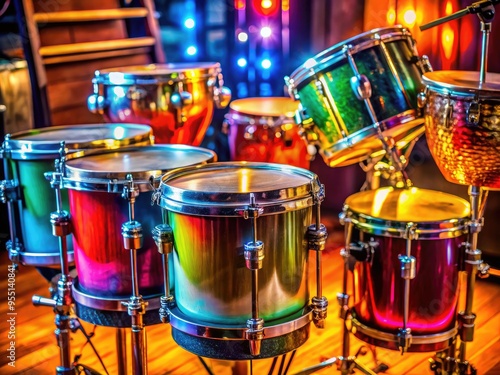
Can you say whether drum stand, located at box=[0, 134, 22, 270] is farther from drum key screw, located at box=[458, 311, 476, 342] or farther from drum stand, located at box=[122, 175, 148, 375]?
drum key screw, located at box=[458, 311, 476, 342]

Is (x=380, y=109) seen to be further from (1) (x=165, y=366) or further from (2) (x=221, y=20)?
(2) (x=221, y=20)

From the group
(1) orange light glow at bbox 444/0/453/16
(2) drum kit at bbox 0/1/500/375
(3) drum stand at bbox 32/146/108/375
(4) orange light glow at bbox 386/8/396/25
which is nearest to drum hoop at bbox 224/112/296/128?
(2) drum kit at bbox 0/1/500/375

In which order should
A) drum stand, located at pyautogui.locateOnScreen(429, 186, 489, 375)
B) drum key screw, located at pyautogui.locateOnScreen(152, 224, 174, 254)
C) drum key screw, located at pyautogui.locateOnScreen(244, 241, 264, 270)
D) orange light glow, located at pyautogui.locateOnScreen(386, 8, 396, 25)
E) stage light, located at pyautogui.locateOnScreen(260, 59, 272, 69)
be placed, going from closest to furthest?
1. drum key screw, located at pyautogui.locateOnScreen(244, 241, 264, 270)
2. drum key screw, located at pyautogui.locateOnScreen(152, 224, 174, 254)
3. drum stand, located at pyautogui.locateOnScreen(429, 186, 489, 375)
4. orange light glow, located at pyautogui.locateOnScreen(386, 8, 396, 25)
5. stage light, located at pyautogui.locateOnScreen(260, 59, 272, 69)

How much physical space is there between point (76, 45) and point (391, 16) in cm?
174

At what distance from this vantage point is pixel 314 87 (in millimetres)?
2500

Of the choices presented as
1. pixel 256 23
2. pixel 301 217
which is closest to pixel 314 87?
pixel 301 217

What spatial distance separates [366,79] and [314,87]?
226mm

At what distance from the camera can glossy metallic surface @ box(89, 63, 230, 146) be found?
3.00 metres

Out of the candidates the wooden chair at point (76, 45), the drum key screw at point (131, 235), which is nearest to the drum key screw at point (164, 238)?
the drum key screw at point (131, 235)

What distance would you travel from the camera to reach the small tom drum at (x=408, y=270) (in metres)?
2.15

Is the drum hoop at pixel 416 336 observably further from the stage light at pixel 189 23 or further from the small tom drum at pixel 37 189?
the stage light at pixel 189 23

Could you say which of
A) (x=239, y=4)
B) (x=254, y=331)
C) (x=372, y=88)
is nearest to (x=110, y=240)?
(x=254, y=331)

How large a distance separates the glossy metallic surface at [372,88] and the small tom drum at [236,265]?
0.70 m

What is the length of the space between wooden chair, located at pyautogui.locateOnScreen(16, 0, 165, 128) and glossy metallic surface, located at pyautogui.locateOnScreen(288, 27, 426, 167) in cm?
161
